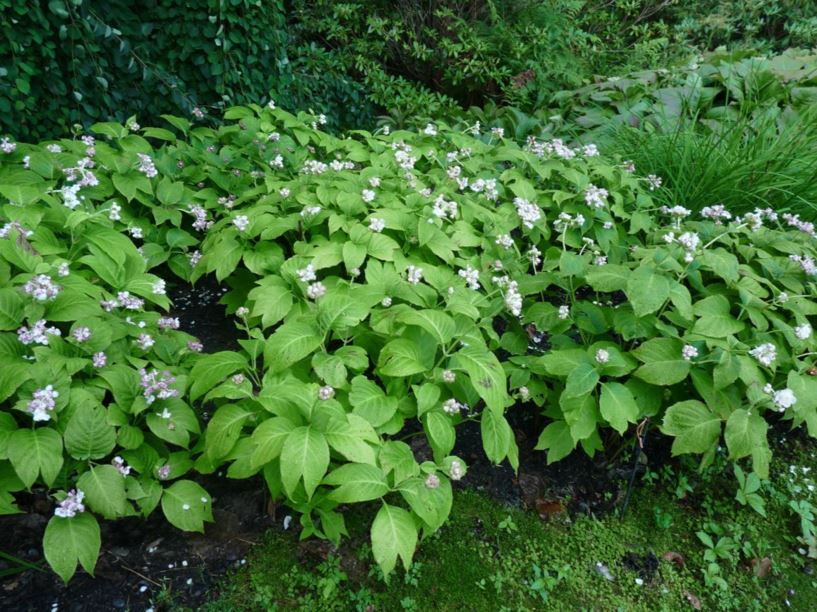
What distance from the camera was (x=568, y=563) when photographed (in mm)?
2127

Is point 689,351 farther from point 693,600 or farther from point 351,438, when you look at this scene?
point 351,438

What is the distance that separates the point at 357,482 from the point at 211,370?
598 millimetres

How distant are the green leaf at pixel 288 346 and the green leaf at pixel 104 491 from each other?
529 millimetres

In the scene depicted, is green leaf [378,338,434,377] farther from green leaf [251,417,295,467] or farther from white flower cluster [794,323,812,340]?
white flower cluster [794,323,812,340]

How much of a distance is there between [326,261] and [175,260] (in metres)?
0.94

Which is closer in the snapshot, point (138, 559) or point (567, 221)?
point (138, 559)

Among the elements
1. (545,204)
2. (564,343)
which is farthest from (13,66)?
(564,343)

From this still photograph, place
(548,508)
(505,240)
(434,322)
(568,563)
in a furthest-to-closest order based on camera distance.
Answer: (505,240) < (548,508) < (568,563) < (434,322)

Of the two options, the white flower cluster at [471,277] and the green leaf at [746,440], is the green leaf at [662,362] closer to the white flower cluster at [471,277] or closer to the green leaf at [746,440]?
the green leaf at [746,440]

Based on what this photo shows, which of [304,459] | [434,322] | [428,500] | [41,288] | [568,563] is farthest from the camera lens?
[568,563]

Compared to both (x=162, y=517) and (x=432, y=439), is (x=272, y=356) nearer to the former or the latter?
(x=432, y=439)

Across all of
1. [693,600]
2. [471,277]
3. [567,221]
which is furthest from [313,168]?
[693,600]

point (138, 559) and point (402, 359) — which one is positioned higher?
point (402, 359)

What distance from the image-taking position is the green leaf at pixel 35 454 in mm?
1535
